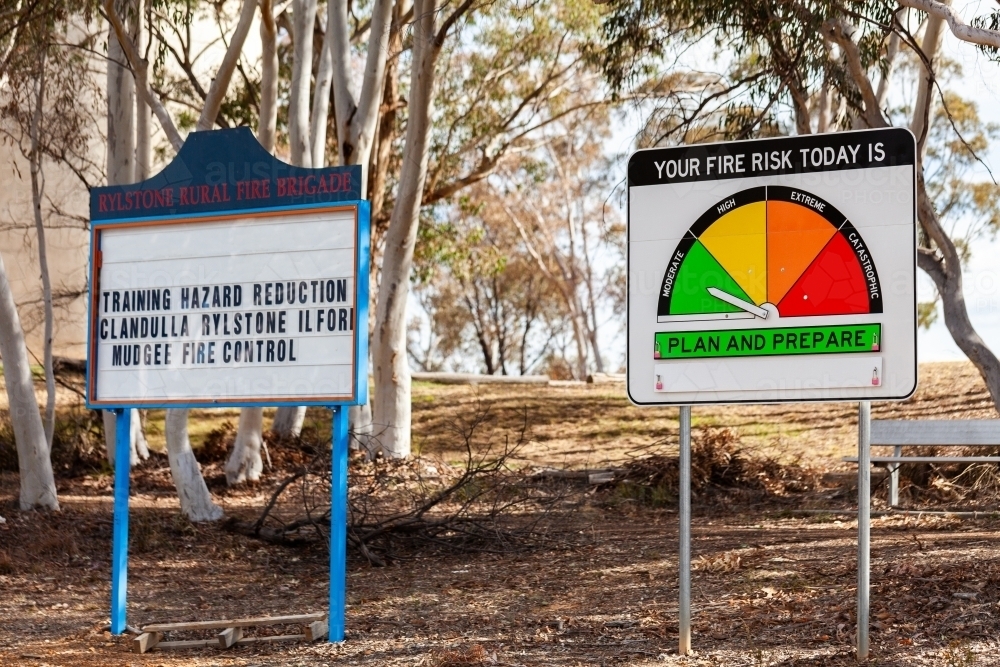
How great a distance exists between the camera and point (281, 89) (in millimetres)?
21312

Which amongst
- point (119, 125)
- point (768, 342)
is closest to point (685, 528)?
point (768, 342)

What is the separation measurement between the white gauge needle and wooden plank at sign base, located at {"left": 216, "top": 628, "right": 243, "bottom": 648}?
3165 mm

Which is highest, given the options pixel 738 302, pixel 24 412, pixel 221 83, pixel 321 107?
pixel 321 107

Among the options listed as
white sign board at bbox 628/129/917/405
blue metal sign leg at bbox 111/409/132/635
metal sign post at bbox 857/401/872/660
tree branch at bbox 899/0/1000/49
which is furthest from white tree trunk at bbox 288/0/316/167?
metal sign post at bbox 857/401/872/660

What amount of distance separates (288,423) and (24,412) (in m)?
5.58

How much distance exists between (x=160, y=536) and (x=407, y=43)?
10.8 metres

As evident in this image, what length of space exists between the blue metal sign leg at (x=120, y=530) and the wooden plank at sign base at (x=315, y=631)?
3.99 feet

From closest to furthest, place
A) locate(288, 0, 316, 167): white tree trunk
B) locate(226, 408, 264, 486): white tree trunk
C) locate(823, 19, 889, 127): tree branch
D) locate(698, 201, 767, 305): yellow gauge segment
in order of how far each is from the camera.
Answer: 1. locate(698, 201, 767, 305): yellow gauge segment
2. locate(823, 19, 889, 127): tree branch
3. locate(288, 0, 316, 167): white tree trunk
4. locate(226, 408, 264, 486): white tree trunk

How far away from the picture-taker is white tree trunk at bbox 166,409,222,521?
1068 centimetres

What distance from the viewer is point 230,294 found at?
6449 millimetres

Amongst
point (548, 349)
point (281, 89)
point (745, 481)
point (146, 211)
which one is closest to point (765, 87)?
point (745, 481)

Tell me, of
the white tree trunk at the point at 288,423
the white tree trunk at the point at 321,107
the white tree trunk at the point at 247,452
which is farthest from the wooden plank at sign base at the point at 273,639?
the white tree trunk at the point at 288,423

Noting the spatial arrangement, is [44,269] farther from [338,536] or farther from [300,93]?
[338,536]

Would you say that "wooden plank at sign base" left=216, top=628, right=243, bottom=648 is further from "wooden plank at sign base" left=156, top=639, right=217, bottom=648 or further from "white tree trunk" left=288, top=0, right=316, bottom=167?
"white tree trunk" left=288, top=0, right=316, bottom=167
